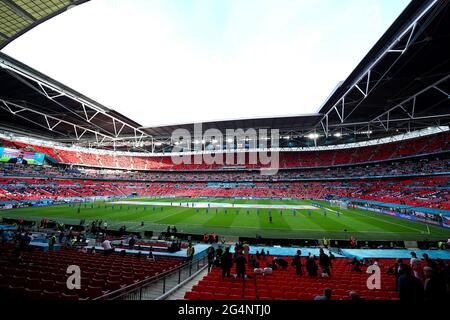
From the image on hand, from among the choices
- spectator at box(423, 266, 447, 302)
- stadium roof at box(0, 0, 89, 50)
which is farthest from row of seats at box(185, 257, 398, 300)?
stadium roof at box(0, 0, 89, 50)

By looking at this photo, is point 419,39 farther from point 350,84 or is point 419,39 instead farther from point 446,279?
point 446,279

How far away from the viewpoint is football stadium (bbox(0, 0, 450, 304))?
6.89 meters

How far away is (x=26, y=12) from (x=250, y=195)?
5282 cm

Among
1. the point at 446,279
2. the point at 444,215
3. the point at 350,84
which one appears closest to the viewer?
the point at 446,279

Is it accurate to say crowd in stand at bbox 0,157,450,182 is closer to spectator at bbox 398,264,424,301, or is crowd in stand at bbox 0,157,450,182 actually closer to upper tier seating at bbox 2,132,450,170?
upper tier seating at bbox 2,132,450,170

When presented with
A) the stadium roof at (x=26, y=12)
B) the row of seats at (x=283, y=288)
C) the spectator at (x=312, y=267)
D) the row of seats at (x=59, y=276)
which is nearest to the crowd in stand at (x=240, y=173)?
the row of seats at (x=283, y=288)

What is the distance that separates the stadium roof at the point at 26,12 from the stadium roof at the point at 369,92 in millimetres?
9492

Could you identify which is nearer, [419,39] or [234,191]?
[419,39]

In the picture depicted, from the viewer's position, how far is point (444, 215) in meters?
23.9

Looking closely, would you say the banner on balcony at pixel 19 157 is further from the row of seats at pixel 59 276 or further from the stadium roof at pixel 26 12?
the row of seats at pixel 59 276

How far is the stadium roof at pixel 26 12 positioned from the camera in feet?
32.7
